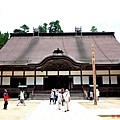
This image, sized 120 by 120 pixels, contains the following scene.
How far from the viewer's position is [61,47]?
2844 cm

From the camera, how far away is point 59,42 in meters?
30.7

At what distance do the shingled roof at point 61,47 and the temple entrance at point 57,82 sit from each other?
2.68 m

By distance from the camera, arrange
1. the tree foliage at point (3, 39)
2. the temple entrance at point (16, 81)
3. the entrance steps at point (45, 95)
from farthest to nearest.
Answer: the tree foliage at point (3, 39) → the temple entrance at point (16, 81) → the entrance steps at point (45, 95)

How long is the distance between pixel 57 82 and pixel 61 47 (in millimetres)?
5892

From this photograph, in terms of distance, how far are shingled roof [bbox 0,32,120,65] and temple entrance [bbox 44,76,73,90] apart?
2683 millimetres

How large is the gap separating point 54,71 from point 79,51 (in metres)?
5.04

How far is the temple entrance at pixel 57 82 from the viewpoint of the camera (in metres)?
24.6

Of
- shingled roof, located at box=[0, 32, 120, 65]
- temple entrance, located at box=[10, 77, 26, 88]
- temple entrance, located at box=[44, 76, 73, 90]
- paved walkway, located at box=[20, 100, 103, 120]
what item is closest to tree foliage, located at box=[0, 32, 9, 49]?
shingled roof, located at box=[0, 32, 120, 65]

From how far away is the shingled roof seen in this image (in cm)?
2452

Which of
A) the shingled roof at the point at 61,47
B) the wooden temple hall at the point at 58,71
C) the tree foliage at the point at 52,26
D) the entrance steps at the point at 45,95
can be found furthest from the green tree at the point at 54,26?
the entrance steps at the point at 45,95

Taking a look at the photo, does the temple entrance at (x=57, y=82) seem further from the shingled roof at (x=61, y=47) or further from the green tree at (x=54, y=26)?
the green tree at (x=54, y=26)

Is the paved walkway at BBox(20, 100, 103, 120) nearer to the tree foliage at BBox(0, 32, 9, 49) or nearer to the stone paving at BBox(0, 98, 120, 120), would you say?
the stone paving at BBox(0, 98, 120, 120)

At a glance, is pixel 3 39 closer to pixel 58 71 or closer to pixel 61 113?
pixel 58 71

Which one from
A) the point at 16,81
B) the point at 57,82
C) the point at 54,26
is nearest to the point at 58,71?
the point at 57,82
